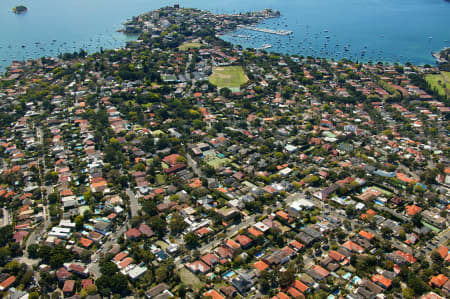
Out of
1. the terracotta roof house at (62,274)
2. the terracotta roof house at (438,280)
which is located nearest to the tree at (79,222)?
the terracotta roof house at (62,274)

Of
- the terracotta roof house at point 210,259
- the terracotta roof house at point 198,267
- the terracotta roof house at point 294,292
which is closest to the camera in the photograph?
the terracotta roof house at point 294,292

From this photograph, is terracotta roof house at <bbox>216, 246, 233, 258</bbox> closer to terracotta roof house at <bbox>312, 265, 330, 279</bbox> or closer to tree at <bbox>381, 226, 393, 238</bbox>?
terracotta roof house at <bbox>312, 265, 330, 279</bbox>

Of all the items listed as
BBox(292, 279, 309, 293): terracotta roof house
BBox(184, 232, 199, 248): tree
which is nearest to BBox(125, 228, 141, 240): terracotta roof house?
BBox(184, 232, 199, 248): tree

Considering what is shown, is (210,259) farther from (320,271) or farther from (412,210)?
(412,210)

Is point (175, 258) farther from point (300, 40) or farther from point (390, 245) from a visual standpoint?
point (300, 40)

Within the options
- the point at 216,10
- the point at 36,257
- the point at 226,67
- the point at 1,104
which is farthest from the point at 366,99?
the point at 216,10

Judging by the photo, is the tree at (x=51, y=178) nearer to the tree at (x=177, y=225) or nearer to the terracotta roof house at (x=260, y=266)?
the tree at (x=177, y=225)

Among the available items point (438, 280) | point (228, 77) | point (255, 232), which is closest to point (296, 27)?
point (228, 77)
